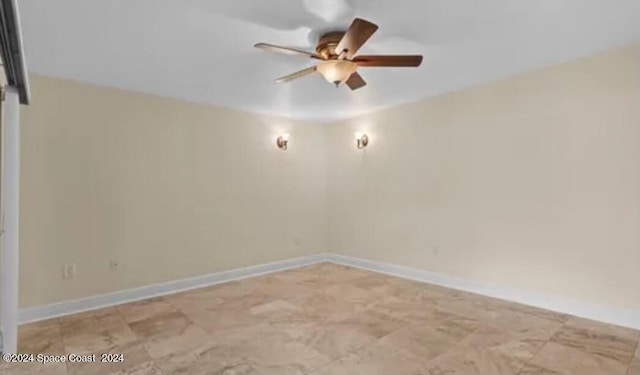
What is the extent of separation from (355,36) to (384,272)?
3526mm

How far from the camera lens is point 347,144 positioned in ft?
18.3

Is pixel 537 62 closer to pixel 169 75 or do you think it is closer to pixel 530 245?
pixel 530 245

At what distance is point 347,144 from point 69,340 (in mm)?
4155

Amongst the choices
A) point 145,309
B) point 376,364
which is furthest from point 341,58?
point 145,309

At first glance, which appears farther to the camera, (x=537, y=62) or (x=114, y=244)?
(x=114, y=244)

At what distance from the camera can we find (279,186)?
5289mm

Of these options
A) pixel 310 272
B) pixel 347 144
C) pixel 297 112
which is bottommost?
pixel 310 272

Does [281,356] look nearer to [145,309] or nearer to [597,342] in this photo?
[145,309]

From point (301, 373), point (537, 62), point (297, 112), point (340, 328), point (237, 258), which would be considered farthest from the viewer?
point (297, 112)

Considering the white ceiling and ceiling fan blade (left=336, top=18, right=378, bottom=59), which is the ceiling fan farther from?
the white ceiling

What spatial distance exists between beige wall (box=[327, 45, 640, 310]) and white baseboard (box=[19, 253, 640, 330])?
0.08 m

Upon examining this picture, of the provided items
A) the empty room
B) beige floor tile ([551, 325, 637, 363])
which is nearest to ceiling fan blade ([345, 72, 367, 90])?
the empty room

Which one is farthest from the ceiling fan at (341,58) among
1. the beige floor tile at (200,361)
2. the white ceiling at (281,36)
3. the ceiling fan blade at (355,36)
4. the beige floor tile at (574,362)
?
the beige floor tile at (574,362)

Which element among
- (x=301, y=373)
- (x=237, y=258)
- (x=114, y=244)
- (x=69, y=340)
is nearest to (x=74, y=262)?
(x=114, y=244)
